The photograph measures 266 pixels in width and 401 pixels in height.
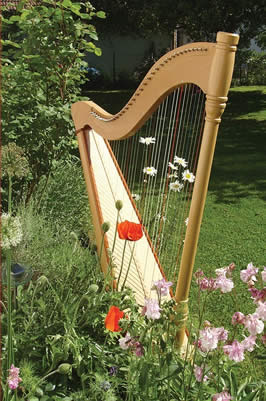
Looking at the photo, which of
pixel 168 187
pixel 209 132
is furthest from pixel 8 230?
pixel 168 187

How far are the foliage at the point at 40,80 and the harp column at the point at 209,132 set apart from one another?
1.87 meters

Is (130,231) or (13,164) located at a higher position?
(13,164)

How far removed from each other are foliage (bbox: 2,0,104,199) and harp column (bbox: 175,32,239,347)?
187cm

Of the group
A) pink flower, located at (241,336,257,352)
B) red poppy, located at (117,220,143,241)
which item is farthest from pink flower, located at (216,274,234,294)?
red poppy, located at (117,220,143,241)

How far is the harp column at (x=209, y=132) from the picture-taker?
145 cm

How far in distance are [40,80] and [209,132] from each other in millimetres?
2235

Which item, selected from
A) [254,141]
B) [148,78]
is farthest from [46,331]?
[254,141]

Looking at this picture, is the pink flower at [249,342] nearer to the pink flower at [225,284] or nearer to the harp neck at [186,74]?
the pink flower at [225,284]

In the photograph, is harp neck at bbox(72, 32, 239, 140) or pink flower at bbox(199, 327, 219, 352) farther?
harp neck at bbox(72, 32, 239, 140)

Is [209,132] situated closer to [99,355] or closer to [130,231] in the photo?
[130,231]

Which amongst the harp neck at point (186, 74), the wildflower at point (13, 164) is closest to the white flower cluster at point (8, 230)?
the wildflower at point (13, 164)

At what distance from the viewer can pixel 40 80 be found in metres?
3.51

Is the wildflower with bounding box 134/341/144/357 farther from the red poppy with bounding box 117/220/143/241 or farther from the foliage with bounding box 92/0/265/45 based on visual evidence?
the foliage with bounding box 92/0/265/45

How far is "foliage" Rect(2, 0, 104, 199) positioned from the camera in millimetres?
3338
